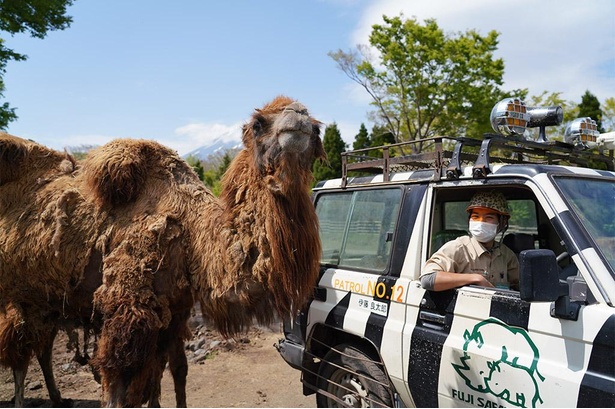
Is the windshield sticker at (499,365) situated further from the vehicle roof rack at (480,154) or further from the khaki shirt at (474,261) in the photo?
the vehicle roof rack at (480,154)

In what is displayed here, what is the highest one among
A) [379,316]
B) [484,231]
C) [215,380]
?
[484,231]

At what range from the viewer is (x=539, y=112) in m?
3.59

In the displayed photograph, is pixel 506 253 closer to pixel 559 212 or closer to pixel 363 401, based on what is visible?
pixel 559 212

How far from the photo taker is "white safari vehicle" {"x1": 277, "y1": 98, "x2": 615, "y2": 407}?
2.37 meters

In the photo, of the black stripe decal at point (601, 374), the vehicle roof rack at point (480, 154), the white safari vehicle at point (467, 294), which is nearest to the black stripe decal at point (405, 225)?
the white safari vehicle at point (467, 294)

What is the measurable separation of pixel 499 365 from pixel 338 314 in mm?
1442

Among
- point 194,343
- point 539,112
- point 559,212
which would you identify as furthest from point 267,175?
point 194,343

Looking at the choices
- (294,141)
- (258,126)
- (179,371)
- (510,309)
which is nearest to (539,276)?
(510,309)

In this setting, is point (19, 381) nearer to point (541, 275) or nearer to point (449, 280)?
point (449, 280)

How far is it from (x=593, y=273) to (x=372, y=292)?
1565 mm

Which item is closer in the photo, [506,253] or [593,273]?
[593,273]

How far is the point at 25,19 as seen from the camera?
1112cm

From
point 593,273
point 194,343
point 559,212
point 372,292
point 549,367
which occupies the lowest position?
point 194,343

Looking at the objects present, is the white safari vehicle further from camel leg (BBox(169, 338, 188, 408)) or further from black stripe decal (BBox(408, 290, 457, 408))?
camel leg (BBox(169, 338, 188, 408))
